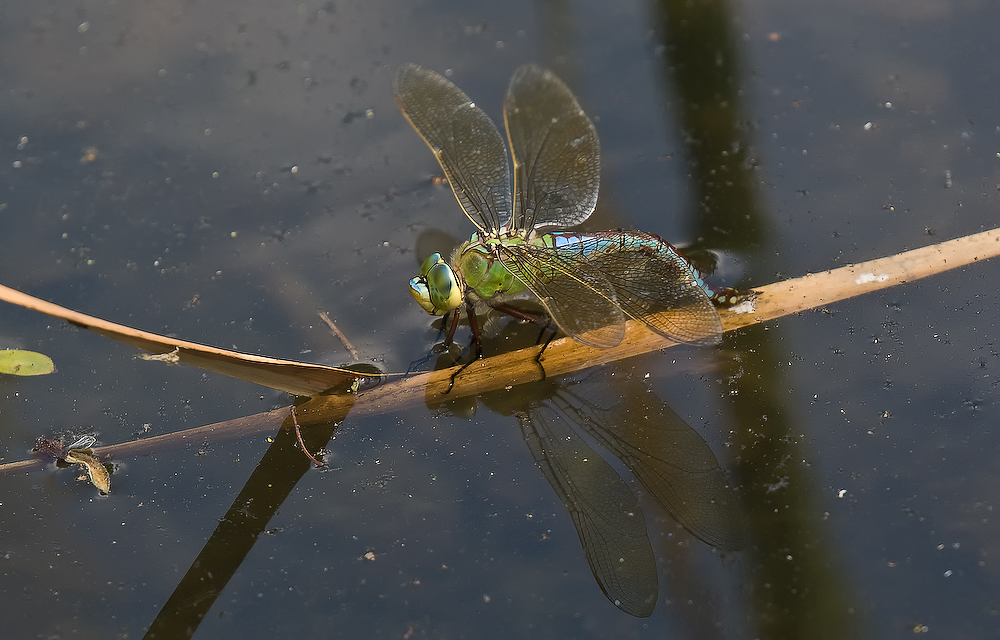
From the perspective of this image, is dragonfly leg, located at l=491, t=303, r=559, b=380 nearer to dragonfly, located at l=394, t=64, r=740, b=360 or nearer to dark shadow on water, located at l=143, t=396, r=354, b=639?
dragonfly, located at l=394, t=64, r=740, b=360

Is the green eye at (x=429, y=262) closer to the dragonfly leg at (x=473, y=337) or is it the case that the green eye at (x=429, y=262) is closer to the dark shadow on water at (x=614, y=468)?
the dragonfly leg at (x=473, y=337)

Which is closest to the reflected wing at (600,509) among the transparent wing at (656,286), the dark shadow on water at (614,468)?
the dark shadow on water at (614,468)

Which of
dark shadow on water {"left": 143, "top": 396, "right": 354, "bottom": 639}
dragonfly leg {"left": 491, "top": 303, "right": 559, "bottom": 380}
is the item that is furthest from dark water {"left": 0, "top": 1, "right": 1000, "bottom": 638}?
dragonfly leg {"left": 491, "top": 303, "right": 559, "bottom": 380}

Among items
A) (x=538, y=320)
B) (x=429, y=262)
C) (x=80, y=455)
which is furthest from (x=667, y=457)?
(x=80, y=455)

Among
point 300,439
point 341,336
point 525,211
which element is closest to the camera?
point 300,439

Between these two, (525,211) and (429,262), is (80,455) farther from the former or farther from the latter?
(525,211)

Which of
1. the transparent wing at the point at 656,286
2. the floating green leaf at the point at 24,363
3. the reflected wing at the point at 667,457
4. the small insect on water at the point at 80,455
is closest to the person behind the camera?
the reflected wing at the point at 667,457
